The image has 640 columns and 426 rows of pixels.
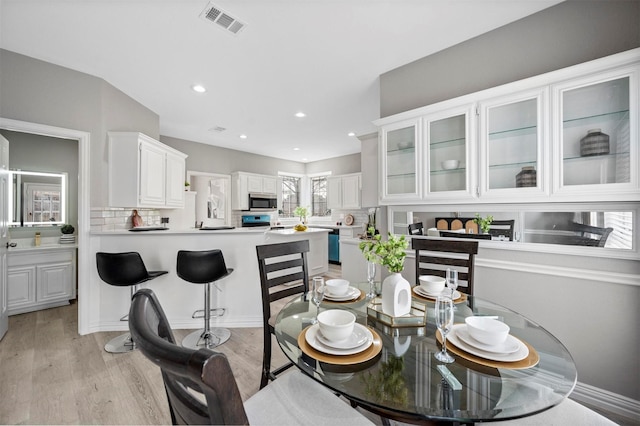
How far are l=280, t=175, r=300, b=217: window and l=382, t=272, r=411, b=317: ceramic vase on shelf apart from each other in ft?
19.8

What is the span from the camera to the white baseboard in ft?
5.26

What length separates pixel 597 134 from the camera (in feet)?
5.49

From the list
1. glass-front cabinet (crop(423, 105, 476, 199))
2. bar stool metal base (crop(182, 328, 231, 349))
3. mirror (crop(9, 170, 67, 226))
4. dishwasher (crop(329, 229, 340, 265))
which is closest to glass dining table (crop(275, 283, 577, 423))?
glass-front cabinet (crop(423, 105, 476, 199))

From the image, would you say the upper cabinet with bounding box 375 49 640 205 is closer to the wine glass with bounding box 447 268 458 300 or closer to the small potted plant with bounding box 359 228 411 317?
the wine glass with bounding box 447 268 458 300

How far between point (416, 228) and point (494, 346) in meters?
1.73

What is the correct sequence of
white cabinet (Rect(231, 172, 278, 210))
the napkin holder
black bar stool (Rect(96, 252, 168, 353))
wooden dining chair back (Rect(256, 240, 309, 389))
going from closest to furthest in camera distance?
the napkin holder < wooden dining chair back (Rect(256, 240, 309, 389)) < black bar stool (Rect(96, 252, 168, 353)) < white cabinet (Rect(231, 172, 278, 210))

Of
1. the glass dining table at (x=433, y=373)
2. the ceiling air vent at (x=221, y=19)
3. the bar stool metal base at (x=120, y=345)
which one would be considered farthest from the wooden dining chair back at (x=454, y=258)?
the bar stool metal base at (x=120, y=345)

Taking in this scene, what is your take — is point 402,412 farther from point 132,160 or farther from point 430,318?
point 132,160

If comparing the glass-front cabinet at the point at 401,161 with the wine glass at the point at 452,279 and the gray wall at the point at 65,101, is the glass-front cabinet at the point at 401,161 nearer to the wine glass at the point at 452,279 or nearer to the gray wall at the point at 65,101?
the wine glass at the point at 452,279

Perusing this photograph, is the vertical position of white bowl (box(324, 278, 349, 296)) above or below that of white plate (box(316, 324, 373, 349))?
above

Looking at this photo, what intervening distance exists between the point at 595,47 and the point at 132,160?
4395 mm

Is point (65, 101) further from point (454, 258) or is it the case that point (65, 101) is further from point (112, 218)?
point (454, 258)

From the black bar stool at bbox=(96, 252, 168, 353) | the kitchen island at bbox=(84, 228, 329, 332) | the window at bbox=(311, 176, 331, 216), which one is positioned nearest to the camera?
the black bar stool at bbox=(96, 252, 168, 353)

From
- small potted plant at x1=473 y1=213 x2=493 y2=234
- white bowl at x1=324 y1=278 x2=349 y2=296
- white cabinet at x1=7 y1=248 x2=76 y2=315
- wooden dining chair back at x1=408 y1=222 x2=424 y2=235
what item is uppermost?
small potted plant at x1=473 y1=213 x2=493 y2=234
